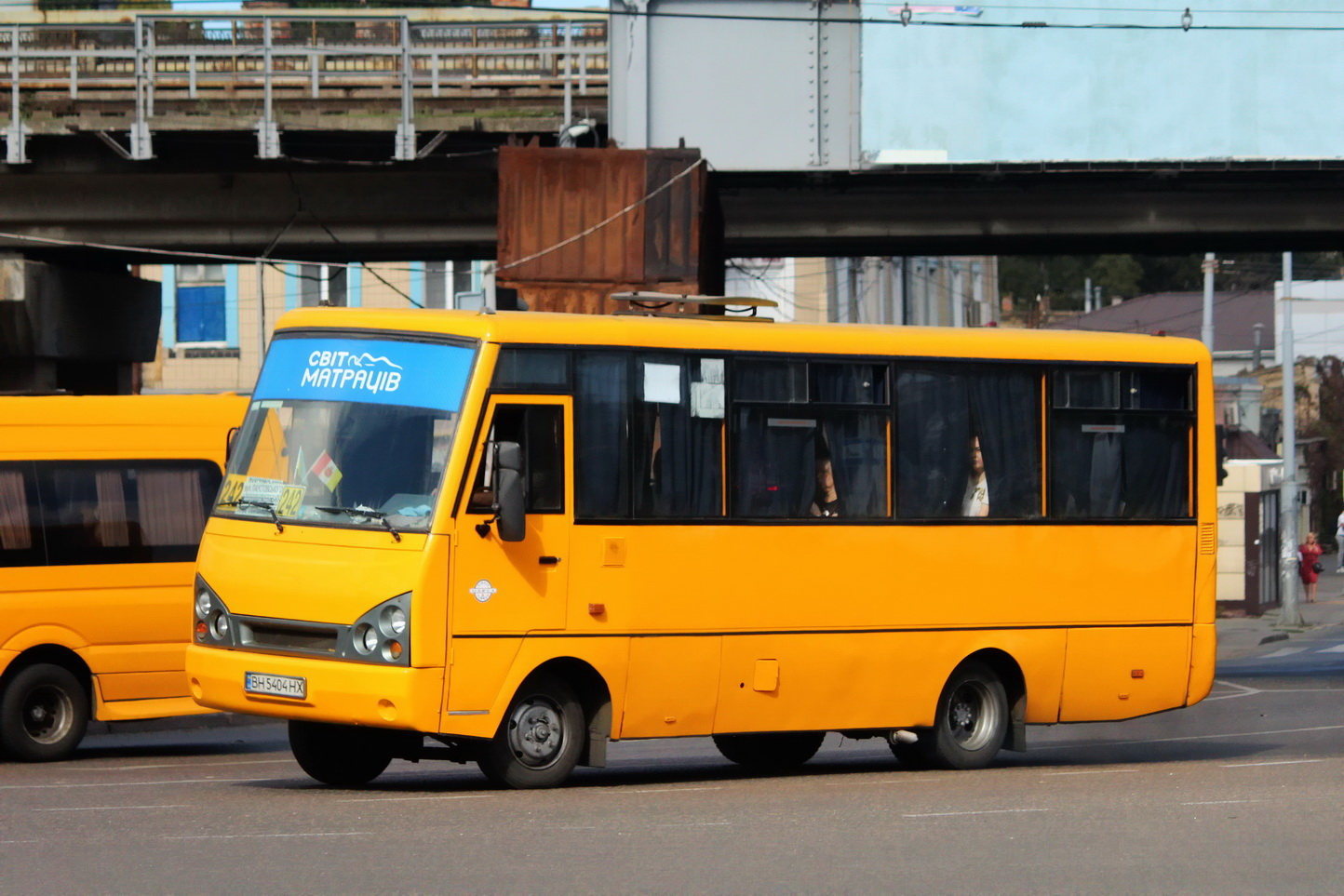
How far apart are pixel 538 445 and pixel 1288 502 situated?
91.3 ft

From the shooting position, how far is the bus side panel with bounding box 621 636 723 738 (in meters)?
11.3

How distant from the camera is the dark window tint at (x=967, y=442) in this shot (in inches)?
498

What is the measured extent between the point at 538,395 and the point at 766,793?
103 inches

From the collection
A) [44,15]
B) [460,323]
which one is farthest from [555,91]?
[44,15]

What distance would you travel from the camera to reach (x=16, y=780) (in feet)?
41.1

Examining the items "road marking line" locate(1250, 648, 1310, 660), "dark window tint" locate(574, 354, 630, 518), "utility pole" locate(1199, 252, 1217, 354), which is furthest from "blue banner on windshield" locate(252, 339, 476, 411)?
"utility pole" locate(1199, 252, 1217, 354)

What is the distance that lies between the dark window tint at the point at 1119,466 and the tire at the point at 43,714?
730cm

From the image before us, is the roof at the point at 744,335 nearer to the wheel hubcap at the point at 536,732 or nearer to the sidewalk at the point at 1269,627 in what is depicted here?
the wheel hubcap at the point at 536,732

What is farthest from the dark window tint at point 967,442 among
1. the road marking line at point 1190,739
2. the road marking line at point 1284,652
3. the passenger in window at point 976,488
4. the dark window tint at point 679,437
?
the road marking line at point 1284,652

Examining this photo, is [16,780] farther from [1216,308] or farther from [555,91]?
[1216,308]

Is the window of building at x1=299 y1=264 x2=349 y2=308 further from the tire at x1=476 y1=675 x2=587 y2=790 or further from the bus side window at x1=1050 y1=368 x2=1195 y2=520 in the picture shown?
the tire at x1=476 y1=675 x2=587 y2=790

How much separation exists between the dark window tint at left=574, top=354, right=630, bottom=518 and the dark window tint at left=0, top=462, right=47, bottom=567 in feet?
18.1

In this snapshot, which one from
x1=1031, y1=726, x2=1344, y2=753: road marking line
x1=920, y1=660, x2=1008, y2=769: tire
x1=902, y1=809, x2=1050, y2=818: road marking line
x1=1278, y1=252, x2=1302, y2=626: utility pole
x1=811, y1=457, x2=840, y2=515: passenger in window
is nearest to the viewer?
x1=902, y1=809, x2=1050, y2=818: road marking line

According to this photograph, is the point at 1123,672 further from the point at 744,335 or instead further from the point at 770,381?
the point at 744,335
